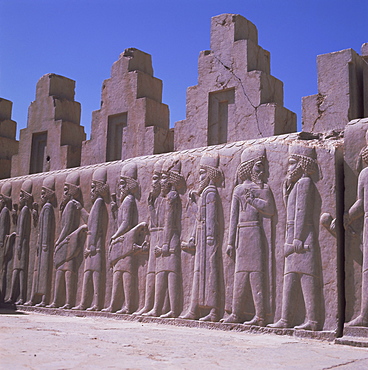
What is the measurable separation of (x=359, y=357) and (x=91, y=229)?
5208 mm

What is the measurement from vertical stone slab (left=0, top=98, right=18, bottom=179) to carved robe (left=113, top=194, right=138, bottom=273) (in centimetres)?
510

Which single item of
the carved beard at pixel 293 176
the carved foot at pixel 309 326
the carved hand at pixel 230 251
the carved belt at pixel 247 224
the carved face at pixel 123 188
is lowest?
the carved foot at pixel 309 326

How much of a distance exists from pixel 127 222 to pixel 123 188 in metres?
0.55

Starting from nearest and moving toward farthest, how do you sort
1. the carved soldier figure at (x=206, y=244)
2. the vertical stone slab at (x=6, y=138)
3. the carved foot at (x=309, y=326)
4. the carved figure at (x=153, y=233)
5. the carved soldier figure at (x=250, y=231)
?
the carved foot at (x=309, y=326)
the carved soldier figure at (x=250, y=231)
the carved soldier figure at (x=206, y=244)
the carved figure at (x=153, y=233)
the vertical stone slab at (x=6, y=138)

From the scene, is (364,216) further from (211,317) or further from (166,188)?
(166,188)

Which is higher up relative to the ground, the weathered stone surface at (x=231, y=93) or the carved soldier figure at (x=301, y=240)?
the weathered stone surface at (x=231, y=93)

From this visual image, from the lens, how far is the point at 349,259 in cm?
646

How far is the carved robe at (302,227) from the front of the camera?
265 inches

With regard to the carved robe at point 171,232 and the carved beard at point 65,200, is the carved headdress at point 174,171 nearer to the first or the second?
the carved robe at point 171,232

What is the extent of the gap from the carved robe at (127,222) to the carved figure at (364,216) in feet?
11.0

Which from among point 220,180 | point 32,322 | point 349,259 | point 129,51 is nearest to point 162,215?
point 220,180

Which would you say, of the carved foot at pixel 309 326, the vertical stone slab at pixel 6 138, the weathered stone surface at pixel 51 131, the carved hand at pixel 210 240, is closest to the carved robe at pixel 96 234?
the weathered stone surface at pixel 51 131

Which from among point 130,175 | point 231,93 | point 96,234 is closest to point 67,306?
point 96,234

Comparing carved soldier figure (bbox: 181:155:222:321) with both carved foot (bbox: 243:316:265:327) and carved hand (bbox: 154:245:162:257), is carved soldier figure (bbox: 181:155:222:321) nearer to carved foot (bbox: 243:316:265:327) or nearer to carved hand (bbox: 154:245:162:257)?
carved hand (bbox: 154:245:162:257)
